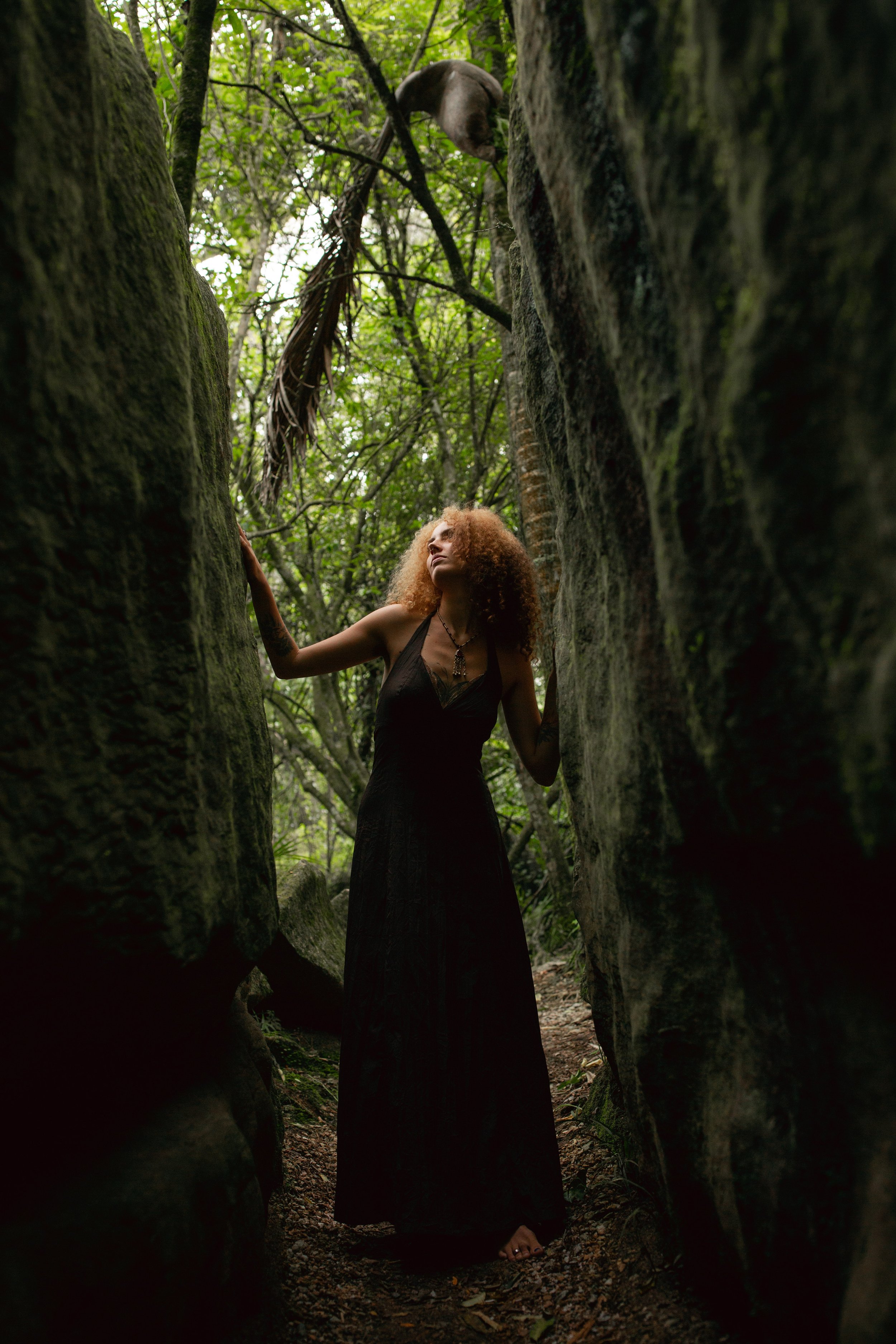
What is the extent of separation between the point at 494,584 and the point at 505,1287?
2.24 m

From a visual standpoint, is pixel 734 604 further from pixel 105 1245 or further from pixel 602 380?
pixel 105 1245

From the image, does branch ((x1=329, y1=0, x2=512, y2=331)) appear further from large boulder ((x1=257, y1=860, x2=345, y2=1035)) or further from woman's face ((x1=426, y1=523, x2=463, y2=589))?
large boulder ((x1=257, y1=860, x2=345, y2=1035))

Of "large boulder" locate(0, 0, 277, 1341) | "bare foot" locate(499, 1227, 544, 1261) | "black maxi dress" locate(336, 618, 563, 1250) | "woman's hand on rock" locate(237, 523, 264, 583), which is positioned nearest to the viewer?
"large boulder" locate(0, 0, 277, 1341)

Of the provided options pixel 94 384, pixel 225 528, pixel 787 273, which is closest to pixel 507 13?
pixel 225 528

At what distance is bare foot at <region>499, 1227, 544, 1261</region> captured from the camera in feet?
8.23

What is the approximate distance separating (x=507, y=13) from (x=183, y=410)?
13.4 ft

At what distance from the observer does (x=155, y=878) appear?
1.63 metres

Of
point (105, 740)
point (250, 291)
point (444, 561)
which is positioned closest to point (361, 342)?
point (250, 291)

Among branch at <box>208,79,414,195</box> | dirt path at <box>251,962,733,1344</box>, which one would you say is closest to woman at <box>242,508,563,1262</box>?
dirt path at <box>251,962,733,1344</box>

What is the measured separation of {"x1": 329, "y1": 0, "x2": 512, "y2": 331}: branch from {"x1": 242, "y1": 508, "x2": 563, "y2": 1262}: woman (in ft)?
6.31

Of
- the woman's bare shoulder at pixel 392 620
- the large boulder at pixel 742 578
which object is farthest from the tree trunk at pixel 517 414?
the large boulder at pixel 742 578

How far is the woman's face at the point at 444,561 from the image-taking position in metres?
3.31

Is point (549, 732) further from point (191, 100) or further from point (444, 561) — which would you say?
point (191, 100)

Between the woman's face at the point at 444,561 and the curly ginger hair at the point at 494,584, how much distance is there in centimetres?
2
